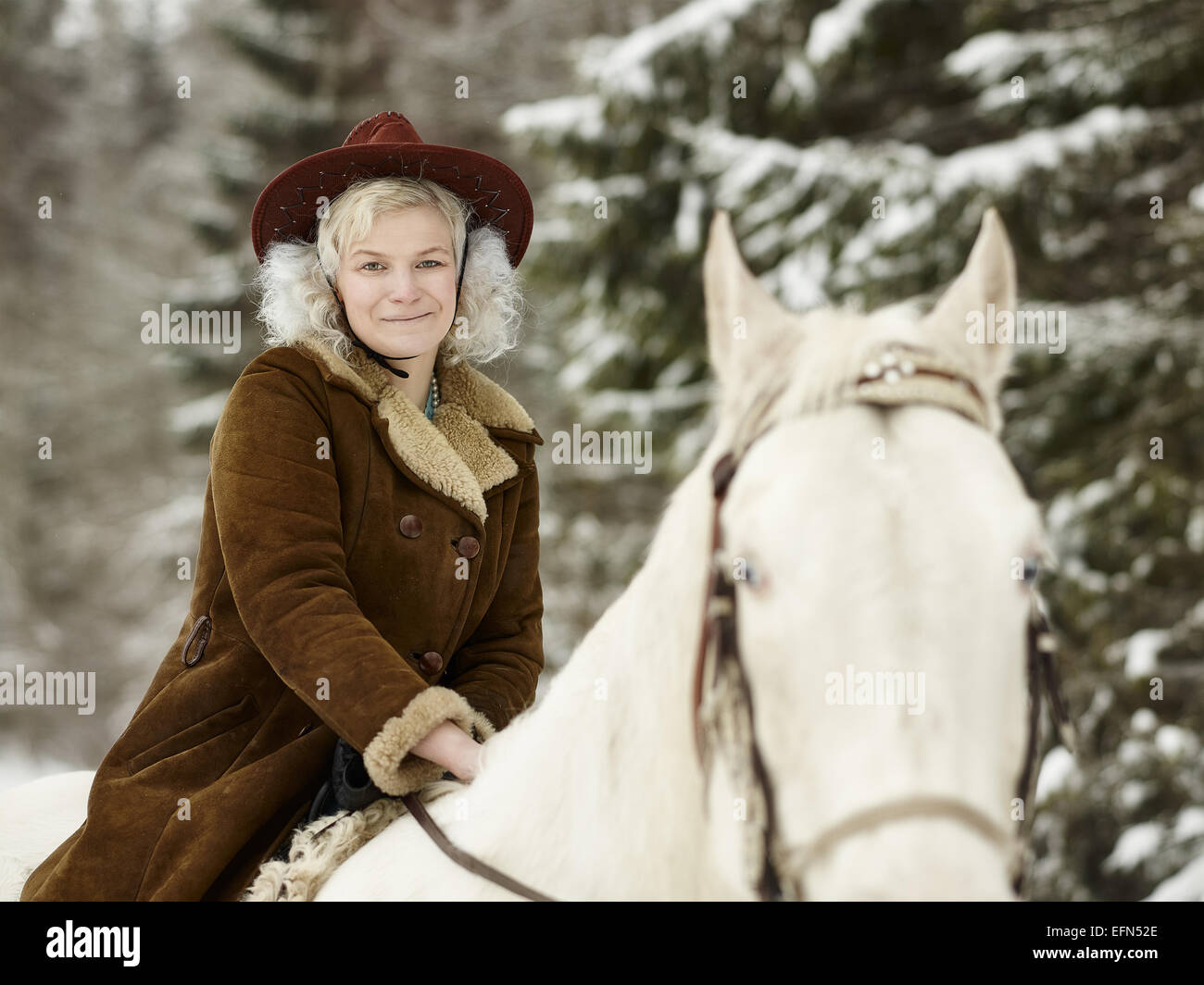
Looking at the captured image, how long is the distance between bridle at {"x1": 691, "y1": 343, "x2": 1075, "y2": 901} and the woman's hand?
39 cm

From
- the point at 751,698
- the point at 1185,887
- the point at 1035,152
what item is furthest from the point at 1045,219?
the point at 751,698

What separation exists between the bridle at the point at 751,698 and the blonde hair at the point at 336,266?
2.50 ft

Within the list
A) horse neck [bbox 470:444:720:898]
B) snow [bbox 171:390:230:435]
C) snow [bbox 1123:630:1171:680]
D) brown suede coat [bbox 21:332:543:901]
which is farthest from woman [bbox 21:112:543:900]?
snow [bbox 171:390:230:435]

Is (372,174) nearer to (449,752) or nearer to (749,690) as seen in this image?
(449,752)

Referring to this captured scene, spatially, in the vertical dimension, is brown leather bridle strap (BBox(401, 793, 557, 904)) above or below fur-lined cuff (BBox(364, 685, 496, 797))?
below

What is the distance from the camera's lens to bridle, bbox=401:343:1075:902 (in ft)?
3.22

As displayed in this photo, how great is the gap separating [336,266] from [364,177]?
151mm

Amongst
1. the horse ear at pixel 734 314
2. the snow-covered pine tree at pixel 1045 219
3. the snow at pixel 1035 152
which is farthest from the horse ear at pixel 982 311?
the snow at pixel 1035 152

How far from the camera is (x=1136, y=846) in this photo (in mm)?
4297

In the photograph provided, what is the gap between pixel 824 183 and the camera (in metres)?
4.88

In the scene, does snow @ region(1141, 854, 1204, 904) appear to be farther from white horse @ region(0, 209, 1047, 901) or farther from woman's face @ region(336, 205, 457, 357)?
Result: woman's face @ region(336, 205, 457, 357)
